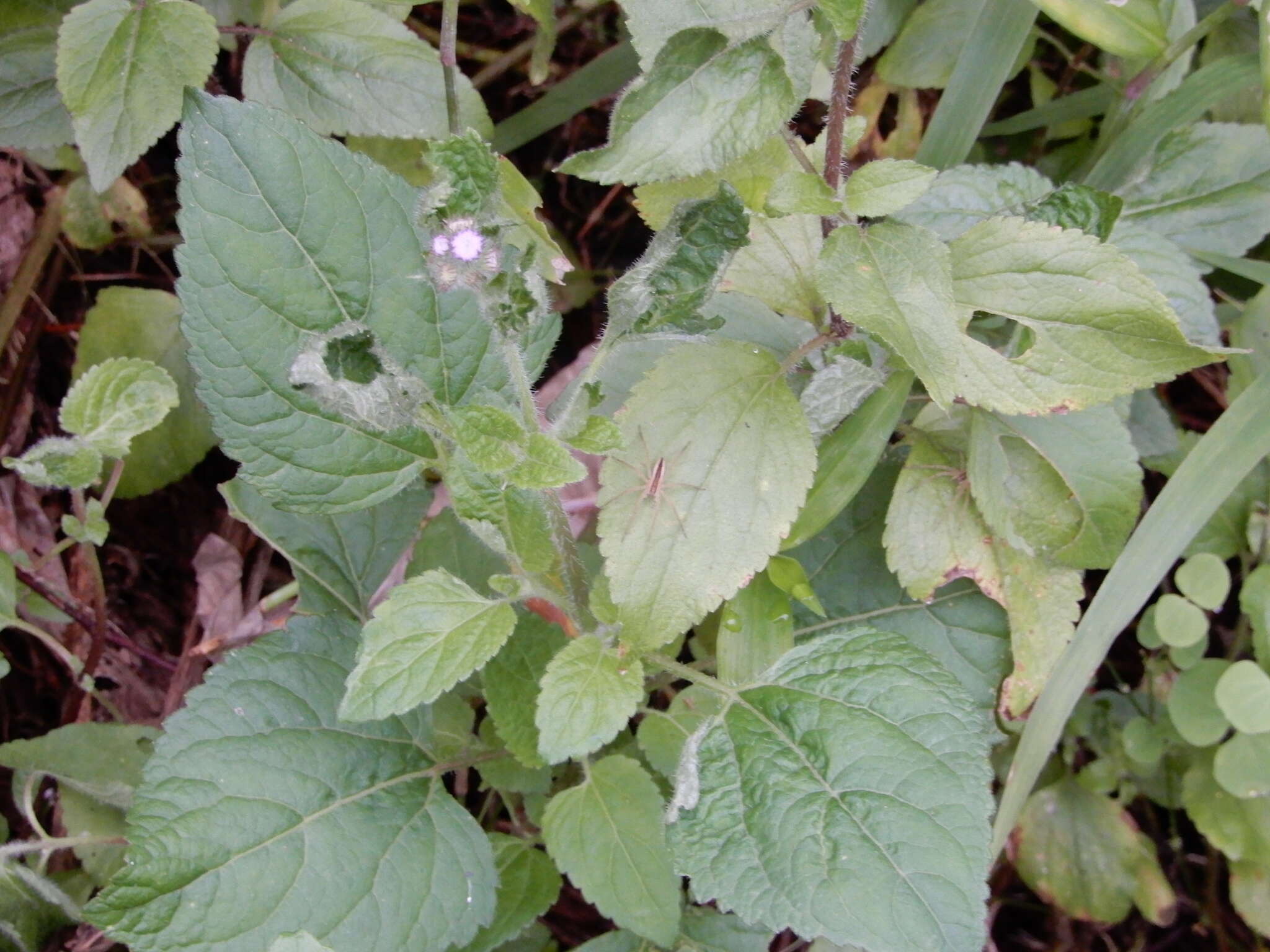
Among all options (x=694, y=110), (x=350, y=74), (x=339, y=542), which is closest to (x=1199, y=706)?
(x=694, y=110)

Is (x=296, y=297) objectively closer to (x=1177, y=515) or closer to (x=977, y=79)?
(x=977, y=79)

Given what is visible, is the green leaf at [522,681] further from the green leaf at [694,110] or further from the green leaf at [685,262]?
the green leaf at [694,110]

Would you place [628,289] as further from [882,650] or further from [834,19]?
[882,650]

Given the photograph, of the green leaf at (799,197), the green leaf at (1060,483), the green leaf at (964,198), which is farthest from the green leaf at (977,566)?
the green leaf at (799,197)

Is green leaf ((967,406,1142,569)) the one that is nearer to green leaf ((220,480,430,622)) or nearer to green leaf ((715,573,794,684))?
green leaf ((715,573,794,684))

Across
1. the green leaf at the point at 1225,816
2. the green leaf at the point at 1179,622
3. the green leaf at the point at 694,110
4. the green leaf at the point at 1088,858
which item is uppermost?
the green leaf at the point at 694,110
